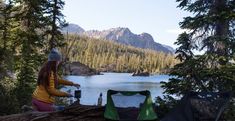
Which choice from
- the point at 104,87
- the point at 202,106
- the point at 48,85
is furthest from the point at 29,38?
the point at 104,87

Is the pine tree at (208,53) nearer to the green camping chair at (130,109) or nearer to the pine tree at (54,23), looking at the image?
the green camping chair at (130,109)

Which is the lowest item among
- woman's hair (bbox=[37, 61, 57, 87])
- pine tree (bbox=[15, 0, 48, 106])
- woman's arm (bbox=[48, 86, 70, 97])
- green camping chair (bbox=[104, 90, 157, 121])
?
green camping chair (bbox=[104, 90, 157, 121])

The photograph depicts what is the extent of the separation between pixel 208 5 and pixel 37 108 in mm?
8253

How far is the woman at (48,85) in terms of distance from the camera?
8.14m

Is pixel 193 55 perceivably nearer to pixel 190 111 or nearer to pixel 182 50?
pixel 182 50

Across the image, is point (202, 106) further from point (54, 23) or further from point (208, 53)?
point (54, 23)

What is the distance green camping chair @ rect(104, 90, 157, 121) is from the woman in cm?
86

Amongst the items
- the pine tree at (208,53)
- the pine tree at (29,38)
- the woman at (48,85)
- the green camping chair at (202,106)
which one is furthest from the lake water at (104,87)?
the green camping chair at (202,106)

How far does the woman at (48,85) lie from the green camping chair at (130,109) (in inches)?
33.8

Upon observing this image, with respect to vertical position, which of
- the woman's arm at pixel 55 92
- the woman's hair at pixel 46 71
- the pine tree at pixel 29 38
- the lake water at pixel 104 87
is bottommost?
the lake water at pixel 104 87

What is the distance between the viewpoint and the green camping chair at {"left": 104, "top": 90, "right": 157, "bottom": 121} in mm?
7945

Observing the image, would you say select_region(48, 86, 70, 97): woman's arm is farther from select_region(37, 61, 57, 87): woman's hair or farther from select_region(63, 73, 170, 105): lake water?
select_region(63, 73, 170, 105): lake water

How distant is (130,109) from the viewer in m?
8.27

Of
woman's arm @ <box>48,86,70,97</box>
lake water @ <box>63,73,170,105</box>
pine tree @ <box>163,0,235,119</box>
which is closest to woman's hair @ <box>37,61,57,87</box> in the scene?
woman's arm @ <box>48,86,70,97</box>
